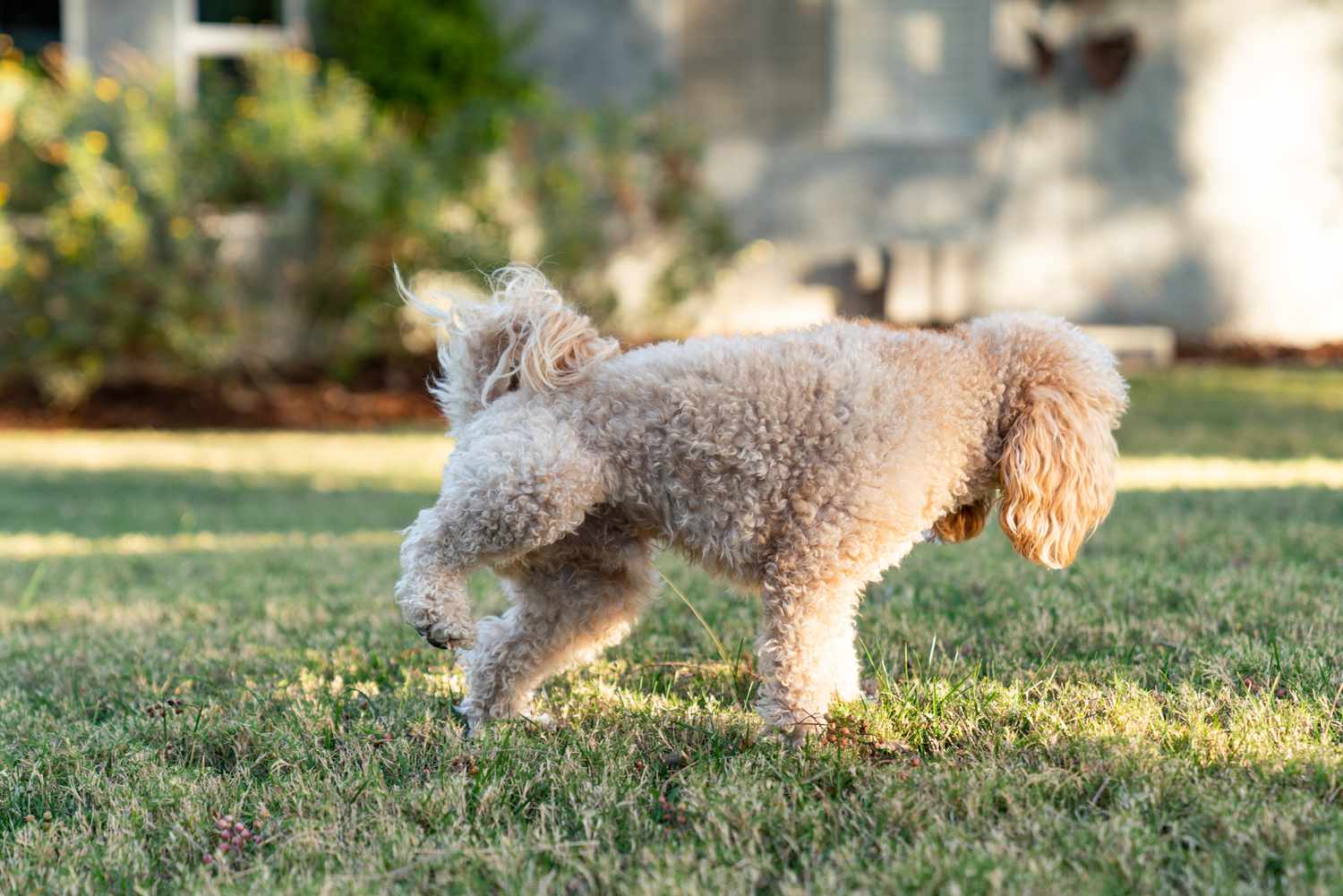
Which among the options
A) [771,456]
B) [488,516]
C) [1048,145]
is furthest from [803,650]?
[1048,145]

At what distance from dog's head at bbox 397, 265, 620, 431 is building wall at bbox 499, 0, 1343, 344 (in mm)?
11078

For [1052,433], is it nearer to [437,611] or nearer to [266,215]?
[437,611]

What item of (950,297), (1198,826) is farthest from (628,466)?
(950,297)

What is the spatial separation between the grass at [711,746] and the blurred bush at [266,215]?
5.91m

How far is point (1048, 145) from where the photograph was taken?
48.2ft

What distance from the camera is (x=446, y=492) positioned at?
10.1ft

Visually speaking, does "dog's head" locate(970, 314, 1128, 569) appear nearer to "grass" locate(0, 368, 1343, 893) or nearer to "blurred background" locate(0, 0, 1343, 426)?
"grass" locate(0, 368, 1343, 893)

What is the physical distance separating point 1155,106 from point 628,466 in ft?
43.8

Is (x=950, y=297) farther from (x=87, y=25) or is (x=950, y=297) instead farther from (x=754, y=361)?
(x=754, y=361)

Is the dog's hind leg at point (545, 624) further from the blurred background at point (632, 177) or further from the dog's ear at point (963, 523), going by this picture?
the blurred background at point (632, 177)

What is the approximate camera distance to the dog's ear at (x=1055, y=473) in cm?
321

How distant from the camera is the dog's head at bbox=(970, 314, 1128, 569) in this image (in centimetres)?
322

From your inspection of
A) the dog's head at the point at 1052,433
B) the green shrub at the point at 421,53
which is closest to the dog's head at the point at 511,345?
the dog's head at the point at 1052,433

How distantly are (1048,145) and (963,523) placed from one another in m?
12.1
